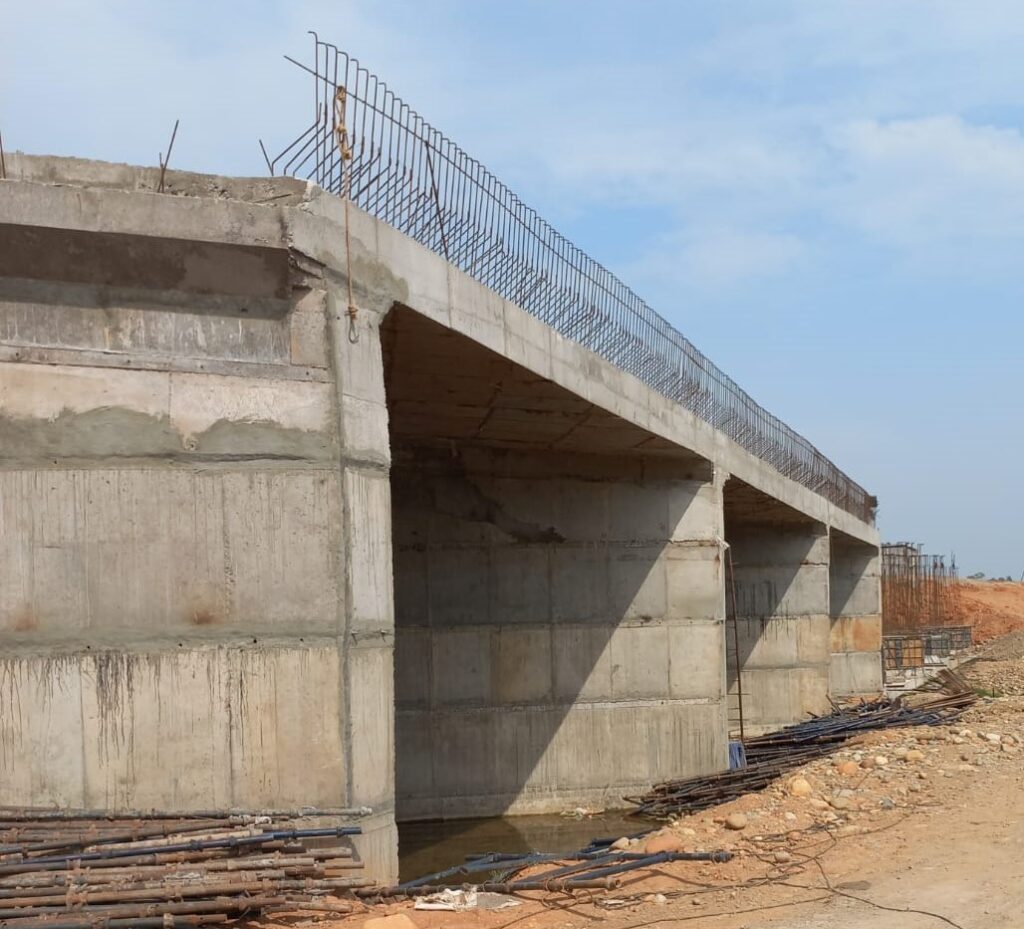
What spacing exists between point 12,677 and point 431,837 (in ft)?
22.8

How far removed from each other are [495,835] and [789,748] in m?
4.67

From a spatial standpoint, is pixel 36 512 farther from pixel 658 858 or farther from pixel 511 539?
pixel 511 539

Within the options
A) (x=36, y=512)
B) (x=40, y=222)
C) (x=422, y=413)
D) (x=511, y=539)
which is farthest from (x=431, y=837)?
(x=40, y=222)

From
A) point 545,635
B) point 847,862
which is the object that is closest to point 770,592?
point 545,635

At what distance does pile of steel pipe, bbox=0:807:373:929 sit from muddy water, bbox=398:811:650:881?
4442mm

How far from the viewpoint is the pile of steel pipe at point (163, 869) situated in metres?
5.93

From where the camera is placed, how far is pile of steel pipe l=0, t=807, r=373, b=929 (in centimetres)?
593

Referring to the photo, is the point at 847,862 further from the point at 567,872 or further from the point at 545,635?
the point at 545,635

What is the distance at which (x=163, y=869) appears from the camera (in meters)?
6.25

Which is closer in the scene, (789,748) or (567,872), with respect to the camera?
(567,872)

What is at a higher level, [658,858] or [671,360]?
[671,360]

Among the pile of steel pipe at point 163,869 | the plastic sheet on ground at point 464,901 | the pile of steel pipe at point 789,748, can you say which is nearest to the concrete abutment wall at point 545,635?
the pile of steel pipe at point 789,748

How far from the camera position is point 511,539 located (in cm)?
1399

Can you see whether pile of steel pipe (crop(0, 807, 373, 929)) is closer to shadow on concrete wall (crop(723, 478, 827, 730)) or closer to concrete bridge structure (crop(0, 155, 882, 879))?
concrete bridge structure (crop(0, 155, 882, 879))
